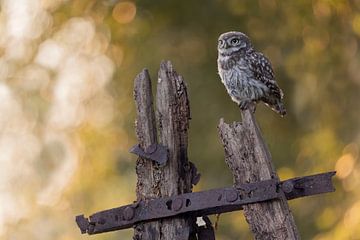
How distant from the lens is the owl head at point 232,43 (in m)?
5.14

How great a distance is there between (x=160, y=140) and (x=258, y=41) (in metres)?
5.76

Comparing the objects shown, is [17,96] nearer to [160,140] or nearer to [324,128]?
[324,128]

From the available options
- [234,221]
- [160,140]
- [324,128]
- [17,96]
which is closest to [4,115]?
[17,96]

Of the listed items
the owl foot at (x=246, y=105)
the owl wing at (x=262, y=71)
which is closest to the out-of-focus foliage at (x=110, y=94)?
the owl wing at (x=262, y=71)

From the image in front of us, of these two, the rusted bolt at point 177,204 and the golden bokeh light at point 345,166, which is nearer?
the rusted bolt at point 177,204

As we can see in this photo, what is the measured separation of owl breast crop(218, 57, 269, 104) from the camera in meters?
5.09

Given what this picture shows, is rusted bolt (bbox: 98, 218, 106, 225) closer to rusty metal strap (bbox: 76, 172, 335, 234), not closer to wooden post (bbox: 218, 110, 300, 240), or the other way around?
rusty metal strap (bbox: 76, 172, 335, 234)

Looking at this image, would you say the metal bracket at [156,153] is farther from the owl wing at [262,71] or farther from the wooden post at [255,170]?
the owl wing at [262,71]

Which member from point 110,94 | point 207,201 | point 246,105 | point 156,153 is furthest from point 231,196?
point 110,94

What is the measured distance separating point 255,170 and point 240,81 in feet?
6.78

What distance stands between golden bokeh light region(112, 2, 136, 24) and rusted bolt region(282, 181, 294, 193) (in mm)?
6012

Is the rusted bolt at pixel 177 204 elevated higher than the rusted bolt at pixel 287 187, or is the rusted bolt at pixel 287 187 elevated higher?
the rusted bolt at pixel 177 204

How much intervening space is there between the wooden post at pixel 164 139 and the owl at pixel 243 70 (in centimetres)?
171

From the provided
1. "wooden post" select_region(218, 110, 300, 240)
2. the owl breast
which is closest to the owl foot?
"wooden post" select_region(218, 110, 300, 240)
